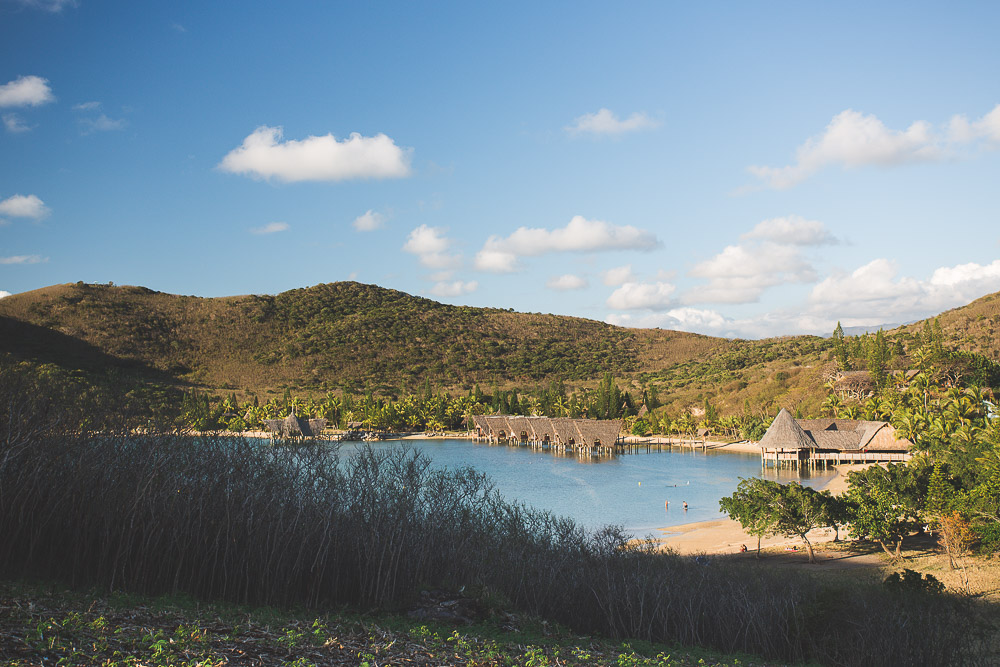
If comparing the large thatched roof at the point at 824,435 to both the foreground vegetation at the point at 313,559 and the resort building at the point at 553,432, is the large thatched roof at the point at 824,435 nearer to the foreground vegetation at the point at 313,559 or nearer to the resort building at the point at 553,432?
the resort building at the point at 553,432

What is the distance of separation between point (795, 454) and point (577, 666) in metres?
40.6

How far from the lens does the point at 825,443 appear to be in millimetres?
42719

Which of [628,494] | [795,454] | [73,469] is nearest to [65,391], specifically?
[73,469]

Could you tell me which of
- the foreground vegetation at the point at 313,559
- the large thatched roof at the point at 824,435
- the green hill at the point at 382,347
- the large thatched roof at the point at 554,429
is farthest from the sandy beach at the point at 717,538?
the green hill at the point at 382,347

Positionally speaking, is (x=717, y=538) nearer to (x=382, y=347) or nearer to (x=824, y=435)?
(x=824, y=435)

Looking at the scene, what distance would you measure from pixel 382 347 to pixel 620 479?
5743cm

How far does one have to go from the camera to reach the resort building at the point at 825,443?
40875 millimetres

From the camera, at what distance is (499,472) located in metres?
41.0

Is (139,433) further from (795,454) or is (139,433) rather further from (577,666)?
(795,454)

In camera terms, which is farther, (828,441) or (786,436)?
(828,441)

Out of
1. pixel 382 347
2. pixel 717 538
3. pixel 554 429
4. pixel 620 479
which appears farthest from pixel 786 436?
pixel 382 347

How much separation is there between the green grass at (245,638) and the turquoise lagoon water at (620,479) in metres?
13.9

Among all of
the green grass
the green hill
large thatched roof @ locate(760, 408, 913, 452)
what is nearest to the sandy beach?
the green grass

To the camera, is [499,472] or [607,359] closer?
[499,472]
